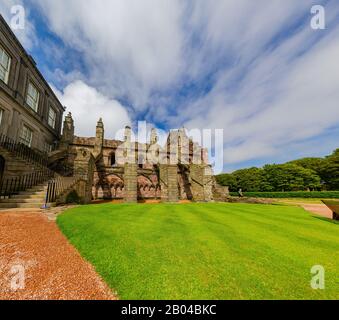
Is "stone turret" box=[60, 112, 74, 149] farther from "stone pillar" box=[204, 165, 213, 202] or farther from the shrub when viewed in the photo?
"stone pillar" box=[204, 165, 213, 202]

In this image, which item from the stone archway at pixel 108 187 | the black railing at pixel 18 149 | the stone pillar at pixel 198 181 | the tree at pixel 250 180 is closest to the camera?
the black railing at pixel 18 149

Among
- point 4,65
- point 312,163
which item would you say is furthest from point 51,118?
point 312,163

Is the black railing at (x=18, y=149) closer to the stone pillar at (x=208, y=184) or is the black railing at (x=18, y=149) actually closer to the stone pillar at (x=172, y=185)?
the stone pillar at (x=172, y=185)

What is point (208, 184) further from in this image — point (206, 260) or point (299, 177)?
point (299, 177)

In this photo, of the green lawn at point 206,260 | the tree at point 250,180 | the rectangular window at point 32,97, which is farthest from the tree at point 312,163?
the rectangular window at point 32,97

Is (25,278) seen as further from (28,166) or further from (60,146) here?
(60,146)

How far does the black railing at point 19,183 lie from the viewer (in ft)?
31.9

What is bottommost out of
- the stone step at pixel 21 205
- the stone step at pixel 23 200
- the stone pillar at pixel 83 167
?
the stone step at pixel 21 205

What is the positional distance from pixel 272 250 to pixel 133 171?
50.5 feet

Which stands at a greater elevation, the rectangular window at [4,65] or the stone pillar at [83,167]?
the rectangular window at [4,65]

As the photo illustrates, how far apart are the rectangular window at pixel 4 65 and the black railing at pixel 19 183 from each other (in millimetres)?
8930

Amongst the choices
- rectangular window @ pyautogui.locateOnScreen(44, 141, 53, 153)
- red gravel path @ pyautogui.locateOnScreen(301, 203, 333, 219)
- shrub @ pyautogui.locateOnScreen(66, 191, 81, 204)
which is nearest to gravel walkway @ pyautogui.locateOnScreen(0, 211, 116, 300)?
shrub @ pyautogui.locateOnScreen(66, 191, 81, 204)

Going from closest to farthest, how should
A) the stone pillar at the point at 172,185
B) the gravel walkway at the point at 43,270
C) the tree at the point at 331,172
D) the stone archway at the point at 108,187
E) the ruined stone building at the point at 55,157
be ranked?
1. the gravel walkway at the point at 43,270
2. the ruined stone building at the point at 55,157
3. the stone pillar at the point at 172,185
4. the stone archway at the point at 108,187
5. the tree at the point at 331,172
